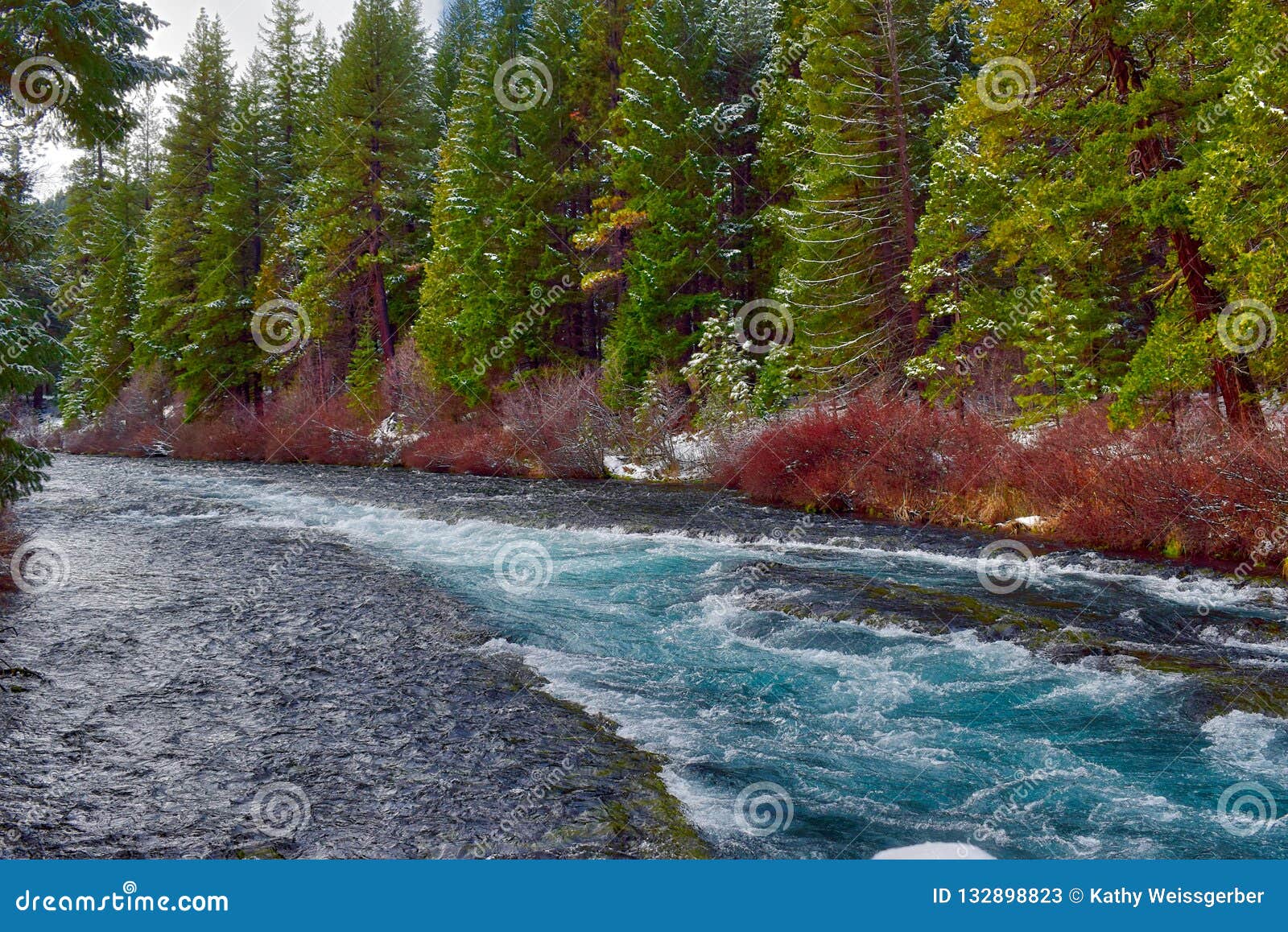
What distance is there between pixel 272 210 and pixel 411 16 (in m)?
12.5

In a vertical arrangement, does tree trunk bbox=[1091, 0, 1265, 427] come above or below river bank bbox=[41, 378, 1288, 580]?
above

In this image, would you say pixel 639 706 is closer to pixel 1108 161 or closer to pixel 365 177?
pixel 1108 161

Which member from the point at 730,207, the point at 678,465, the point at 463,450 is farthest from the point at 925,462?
the point at 730,207

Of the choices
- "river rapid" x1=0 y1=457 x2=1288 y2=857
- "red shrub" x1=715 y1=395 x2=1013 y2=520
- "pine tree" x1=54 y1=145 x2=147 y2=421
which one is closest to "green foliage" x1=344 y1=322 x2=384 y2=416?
"pine tree" x1=54 y1=145 x2=147 y2=421

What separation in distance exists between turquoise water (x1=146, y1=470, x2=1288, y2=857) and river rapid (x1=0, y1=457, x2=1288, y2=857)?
0.11 ft

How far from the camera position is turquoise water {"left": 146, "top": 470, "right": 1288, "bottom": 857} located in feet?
17.5

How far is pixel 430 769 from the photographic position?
575cm

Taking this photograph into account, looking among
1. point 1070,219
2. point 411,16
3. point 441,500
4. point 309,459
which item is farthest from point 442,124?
point 1070,219

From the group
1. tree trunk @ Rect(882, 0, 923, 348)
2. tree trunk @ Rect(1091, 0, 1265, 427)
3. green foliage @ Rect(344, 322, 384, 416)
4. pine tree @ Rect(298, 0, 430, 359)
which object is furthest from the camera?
pine tree @ Rect(298, 0, 430, 359)

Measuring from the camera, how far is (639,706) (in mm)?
7102

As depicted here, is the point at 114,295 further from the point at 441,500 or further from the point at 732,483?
the point at 732,483

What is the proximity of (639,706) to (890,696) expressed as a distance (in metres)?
2.15

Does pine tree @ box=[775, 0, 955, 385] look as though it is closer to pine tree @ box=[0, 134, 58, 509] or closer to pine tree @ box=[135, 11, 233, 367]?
pine tree @ box=[0, 134, 58, 509]

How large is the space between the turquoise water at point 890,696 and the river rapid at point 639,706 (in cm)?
3
